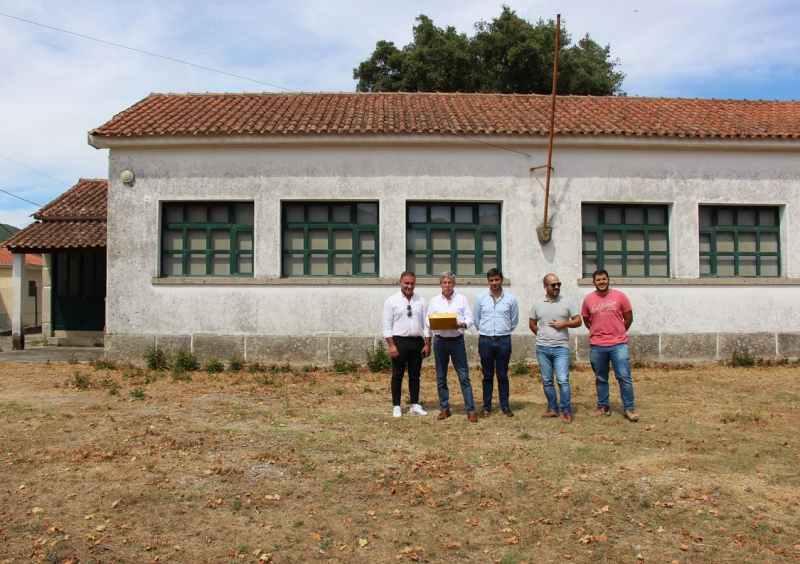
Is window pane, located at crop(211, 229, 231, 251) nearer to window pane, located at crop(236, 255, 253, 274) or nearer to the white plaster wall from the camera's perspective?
window pane, located at crop(236, 255, 253, 274)

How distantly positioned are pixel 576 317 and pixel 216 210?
8321 mm

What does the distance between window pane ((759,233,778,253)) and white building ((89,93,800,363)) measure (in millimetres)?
306

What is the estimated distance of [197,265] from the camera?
13.7 metres

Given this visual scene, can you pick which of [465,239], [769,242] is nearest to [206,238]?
[465,239]

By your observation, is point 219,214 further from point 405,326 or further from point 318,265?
point 405,326

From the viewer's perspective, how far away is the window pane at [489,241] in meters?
13.7

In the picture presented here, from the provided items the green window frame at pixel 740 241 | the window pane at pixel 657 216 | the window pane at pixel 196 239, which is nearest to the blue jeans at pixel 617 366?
the window pane at pixel 657 216

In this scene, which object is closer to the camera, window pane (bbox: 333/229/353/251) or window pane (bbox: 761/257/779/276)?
window pane (bbox: 333/229/353/251)

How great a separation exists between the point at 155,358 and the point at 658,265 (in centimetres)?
1026

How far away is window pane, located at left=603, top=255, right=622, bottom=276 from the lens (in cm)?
1398

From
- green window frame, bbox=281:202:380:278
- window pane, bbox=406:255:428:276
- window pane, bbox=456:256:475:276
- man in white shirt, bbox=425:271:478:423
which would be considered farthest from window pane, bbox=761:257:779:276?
man in white shirt, bbox=425:271:478:423

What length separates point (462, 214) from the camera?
13789 millimetres

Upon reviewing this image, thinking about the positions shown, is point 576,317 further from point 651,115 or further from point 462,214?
point 651,115

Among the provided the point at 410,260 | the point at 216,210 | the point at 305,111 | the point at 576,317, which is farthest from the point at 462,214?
the point at 576,317
